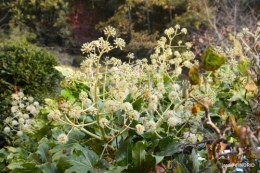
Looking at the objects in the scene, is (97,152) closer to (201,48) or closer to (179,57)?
(179,57)

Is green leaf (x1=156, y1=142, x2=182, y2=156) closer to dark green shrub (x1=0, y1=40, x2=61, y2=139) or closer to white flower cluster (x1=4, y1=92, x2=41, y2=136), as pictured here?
white flower cluster (x1=4, y1=92, x2=41, y2=136)

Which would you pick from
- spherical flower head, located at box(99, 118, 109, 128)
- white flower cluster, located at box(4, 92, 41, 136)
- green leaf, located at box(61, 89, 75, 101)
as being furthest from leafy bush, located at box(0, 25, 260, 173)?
Answer: white flower cluster, located at box(4, 92, 41, 136)

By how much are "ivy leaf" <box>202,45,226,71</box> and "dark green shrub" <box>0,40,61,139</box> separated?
2.32m

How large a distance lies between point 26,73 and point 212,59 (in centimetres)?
244

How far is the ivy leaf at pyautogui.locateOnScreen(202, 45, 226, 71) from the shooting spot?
1.69 ft

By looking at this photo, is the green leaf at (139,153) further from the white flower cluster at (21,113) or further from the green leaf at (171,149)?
the white flower cluster at (21,113)

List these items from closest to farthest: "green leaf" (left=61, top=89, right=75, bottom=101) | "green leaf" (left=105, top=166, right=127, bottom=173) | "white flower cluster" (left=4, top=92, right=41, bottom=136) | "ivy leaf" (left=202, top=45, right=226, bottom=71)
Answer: "ivy leaf" (left=202, top=45, right=226, bottom=71), "green leaf" (left=105, top=166, right=127, bottom=173), "green leaf" (left=61, top=89, right=75, bottom=101), "white flower cluster" (left=4, top=92, right=41, bottom=136)

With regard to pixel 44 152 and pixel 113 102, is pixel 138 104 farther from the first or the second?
pixel 44 152

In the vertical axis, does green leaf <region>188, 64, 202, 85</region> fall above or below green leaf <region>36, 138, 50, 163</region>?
above

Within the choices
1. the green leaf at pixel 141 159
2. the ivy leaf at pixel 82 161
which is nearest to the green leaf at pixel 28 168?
the ivy leaf at pixel 82 161

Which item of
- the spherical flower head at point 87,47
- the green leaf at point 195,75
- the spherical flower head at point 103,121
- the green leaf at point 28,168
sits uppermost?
the spherical flower head at point 87,47

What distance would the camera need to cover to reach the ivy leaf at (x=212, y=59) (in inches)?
20.3

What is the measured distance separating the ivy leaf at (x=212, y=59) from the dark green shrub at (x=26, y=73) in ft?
7.60

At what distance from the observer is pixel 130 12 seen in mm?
9633
